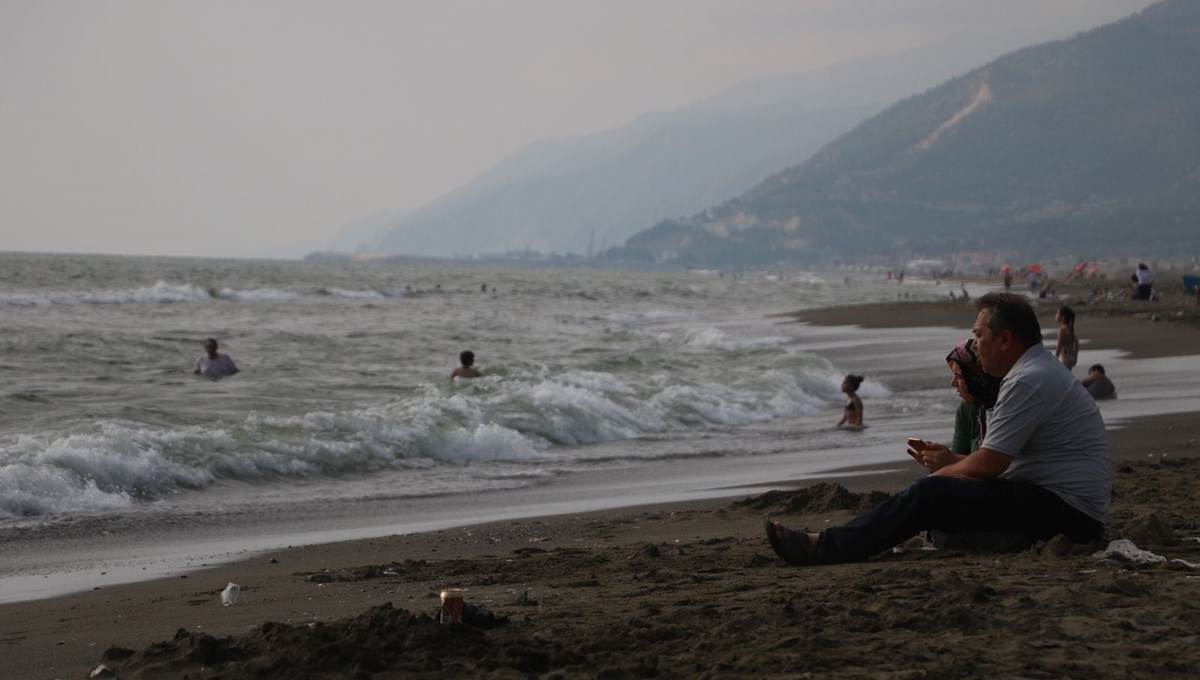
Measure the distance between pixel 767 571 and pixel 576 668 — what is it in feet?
6.32

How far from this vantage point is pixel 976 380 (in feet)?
20.2

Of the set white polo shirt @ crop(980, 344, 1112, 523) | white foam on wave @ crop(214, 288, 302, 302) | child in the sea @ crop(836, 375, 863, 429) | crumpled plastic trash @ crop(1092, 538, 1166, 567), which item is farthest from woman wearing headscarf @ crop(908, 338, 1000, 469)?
white foam on wave @ crop(214, 288, 302, 302)

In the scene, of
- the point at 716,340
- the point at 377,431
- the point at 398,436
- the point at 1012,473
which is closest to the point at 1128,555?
the point at 1012,473

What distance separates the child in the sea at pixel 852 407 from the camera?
1463 centimetres

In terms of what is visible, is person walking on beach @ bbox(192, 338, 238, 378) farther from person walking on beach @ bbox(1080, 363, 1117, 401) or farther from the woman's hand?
the woman's hand

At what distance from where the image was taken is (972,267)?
7554 inches

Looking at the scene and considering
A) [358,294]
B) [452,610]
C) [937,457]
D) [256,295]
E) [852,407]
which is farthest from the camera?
[358,294]

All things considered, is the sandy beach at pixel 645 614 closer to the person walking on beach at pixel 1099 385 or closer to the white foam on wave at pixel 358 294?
the person walking on beach at pixel 1099 385

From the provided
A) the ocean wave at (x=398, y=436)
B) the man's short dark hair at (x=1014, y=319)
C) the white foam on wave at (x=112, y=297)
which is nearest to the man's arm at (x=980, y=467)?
the man's short dark hair at (x=1014, y=319)

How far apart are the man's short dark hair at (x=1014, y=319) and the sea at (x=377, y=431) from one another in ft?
14.9

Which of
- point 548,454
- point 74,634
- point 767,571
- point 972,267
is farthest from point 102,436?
point 972,267

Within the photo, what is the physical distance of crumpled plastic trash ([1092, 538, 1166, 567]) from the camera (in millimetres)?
5461

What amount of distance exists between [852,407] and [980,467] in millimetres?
9272

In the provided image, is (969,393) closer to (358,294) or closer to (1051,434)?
(1051,434)
